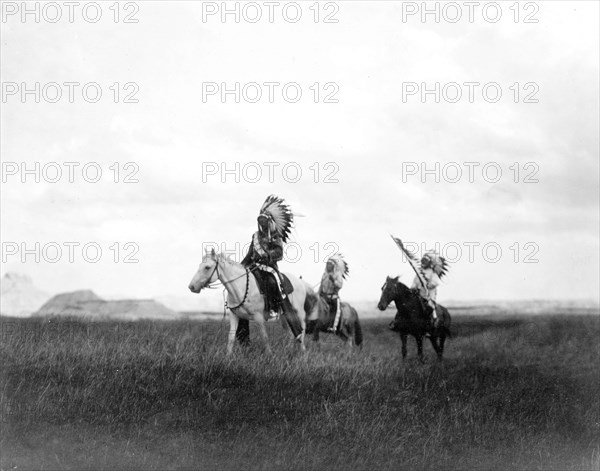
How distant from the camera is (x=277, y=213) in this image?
9453mm

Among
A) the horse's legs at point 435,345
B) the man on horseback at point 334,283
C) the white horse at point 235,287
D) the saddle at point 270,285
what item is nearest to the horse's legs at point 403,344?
the horse's legs at point 435,345

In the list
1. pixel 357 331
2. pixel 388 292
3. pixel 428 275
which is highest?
pixel 428 275

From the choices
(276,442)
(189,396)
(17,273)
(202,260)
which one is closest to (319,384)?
(276,442)

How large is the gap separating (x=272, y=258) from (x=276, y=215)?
2.26 feet

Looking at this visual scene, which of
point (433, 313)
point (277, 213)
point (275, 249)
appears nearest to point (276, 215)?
point (277, 213)

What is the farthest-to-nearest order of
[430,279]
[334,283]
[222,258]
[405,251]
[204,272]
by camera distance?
[430,279] < [334,283] < [405,251] < [222,258] < [204,272]

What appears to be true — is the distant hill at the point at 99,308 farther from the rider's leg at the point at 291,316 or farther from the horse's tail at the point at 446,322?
the horse's tail at the point at 446,322

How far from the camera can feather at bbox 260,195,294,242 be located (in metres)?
9.37

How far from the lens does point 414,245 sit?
9.81m

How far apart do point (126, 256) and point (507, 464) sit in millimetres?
5322

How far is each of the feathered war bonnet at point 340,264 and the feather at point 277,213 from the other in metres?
0.75

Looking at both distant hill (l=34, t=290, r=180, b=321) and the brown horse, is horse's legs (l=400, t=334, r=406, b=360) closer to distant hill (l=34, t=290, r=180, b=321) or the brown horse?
the brown horse

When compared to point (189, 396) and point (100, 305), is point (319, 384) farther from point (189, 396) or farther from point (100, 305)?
point (100, 305)

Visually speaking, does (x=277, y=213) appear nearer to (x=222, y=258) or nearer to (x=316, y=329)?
(x=222, y=258)
